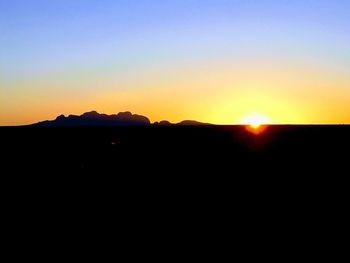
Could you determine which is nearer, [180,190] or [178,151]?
[180,190]

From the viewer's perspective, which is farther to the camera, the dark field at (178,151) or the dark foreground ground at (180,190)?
the dark field at (178,151)

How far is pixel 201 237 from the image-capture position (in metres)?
7.28

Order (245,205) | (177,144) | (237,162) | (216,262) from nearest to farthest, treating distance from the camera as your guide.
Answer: (216,262), (245,205), (237,162), (177,144)

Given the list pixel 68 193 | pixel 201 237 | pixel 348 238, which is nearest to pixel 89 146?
pixel 68 193

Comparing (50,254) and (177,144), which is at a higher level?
(177,144)

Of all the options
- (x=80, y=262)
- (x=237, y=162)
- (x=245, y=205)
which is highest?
(x=237, y=162)

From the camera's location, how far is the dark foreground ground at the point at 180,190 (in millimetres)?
7289

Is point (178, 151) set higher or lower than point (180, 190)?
higher

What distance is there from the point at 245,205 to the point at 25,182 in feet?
13.1

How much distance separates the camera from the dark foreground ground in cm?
729

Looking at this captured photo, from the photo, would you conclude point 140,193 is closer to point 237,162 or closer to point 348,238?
point 237,162

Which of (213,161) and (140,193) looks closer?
(140,193)

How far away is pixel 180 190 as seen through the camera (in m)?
8.10

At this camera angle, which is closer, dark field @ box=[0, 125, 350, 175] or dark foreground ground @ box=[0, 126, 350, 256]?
dark foreground ground @ box=[0, 126, 350, 256]
